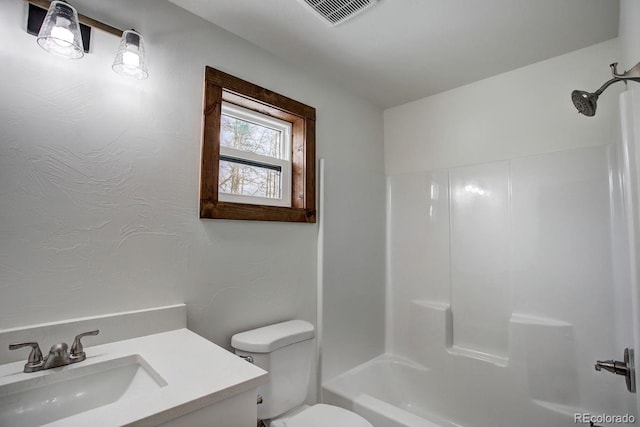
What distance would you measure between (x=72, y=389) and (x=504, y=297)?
2168 mm

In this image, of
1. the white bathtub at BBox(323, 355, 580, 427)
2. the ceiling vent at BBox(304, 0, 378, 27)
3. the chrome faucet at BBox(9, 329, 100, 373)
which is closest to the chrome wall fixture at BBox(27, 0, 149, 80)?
the ceiling vent at BBox(304, 0, 378, 27)

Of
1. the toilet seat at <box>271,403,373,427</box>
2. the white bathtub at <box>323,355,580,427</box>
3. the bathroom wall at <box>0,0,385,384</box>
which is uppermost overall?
the bathroom wall at <box>0,0,385,384</box>

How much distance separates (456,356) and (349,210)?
120 cm

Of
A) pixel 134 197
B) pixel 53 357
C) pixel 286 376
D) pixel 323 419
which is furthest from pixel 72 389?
pixel 323 419

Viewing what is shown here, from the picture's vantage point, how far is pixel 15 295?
1052mm

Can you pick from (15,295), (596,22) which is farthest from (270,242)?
(596,22)

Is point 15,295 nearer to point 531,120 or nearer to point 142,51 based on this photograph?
point 142,51

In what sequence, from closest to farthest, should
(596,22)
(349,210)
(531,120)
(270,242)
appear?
(596,22) → (270,242) → (531,120) → (349,210)

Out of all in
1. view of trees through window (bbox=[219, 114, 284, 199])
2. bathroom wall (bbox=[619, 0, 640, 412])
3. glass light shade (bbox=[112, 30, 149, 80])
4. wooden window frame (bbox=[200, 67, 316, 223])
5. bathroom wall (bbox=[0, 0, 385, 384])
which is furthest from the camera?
view of trees through window (bbox=[219, 114, 284, 199])

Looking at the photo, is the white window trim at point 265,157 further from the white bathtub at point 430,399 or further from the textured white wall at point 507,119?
the white bathtub at point 430,399

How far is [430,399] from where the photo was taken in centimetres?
215

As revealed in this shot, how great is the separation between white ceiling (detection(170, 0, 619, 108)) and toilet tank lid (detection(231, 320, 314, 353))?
5.10ft

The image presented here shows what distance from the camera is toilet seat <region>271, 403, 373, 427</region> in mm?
1416

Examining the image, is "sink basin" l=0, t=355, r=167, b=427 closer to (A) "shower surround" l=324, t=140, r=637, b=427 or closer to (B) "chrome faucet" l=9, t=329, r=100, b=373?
(B) "chrome faucet" l=9, t=329, r=100, b=373
